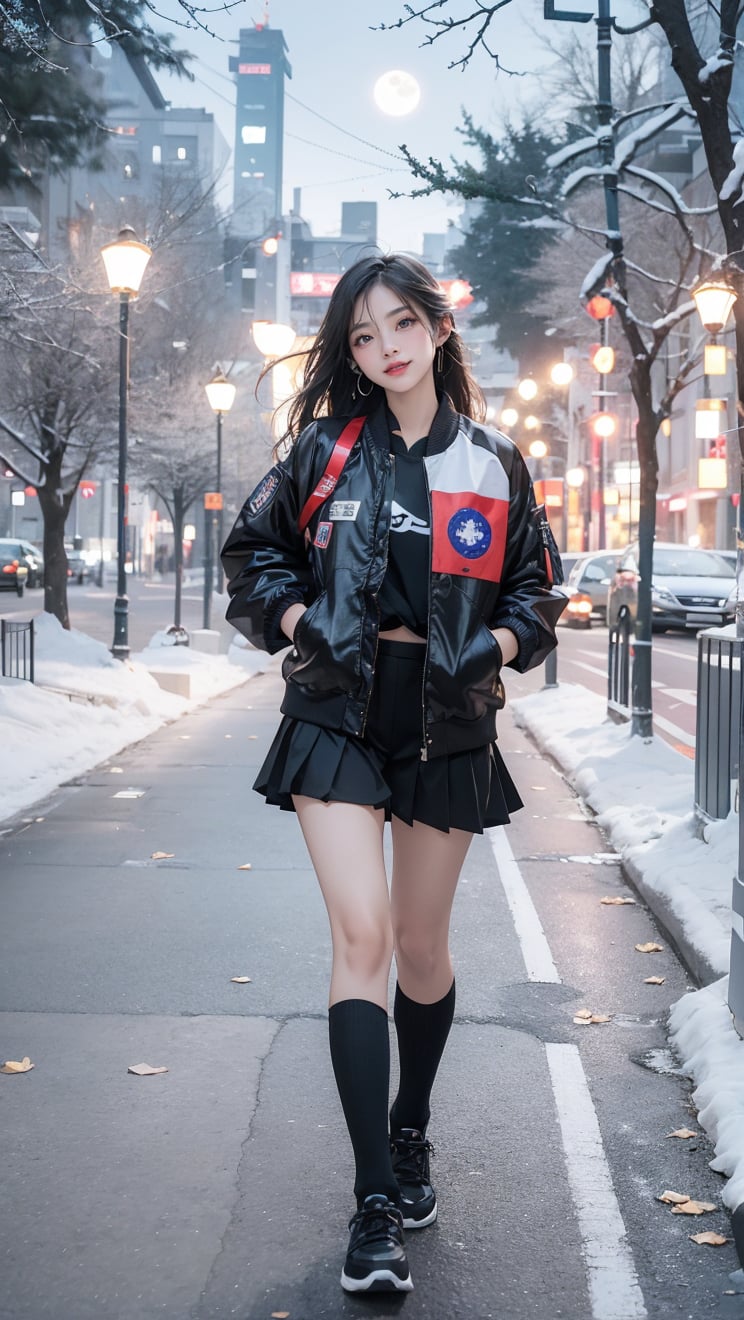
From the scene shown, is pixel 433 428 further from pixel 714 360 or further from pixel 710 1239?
pixel 714 360

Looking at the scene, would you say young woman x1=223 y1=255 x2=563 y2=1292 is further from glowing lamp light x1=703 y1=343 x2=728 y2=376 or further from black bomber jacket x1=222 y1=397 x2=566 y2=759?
glowing lamp light x1=703 y1=343 x2=728 y2=376

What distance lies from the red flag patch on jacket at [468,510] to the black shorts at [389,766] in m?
0.21

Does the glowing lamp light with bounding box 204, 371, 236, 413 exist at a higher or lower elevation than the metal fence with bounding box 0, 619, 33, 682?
higher

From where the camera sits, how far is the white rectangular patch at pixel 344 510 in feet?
10.6

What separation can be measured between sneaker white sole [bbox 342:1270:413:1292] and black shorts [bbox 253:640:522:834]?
2.89ft

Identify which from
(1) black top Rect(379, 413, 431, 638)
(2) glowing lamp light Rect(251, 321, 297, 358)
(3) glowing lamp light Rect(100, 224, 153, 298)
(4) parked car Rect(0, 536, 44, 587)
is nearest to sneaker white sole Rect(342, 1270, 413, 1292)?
(1) black top Rect(379, 413, 431, 638)

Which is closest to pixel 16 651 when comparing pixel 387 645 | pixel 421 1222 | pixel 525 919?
pixel 525 919

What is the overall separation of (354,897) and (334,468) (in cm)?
89

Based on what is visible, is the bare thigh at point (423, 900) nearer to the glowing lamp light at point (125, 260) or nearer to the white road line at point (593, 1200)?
the white road line at point (593, 1200)

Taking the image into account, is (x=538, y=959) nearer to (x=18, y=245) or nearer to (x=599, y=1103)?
(x=599, y=1103)

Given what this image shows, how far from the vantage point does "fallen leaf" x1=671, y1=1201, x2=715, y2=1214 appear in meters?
3.69

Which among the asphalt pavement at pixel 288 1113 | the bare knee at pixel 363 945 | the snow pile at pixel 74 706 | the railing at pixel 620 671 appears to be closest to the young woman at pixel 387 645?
the bare knee at pixel 363 945

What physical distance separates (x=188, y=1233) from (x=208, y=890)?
4077 millimetres

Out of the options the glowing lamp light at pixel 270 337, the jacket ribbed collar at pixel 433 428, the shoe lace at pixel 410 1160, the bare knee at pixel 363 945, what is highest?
the glowing lamp light at pixel 270 337
